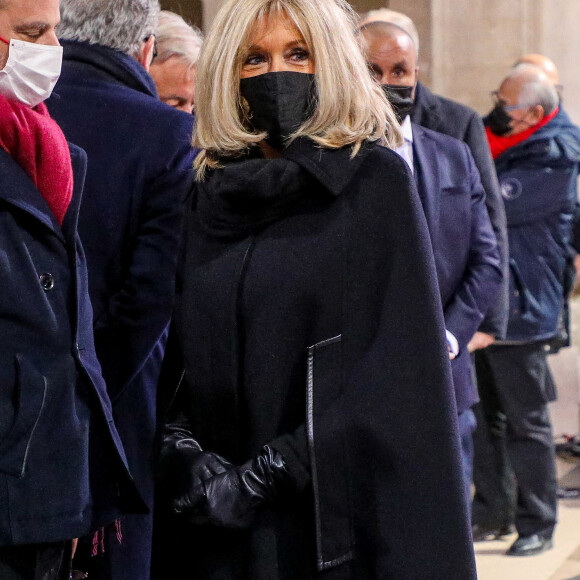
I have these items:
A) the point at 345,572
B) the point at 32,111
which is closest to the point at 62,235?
the point at 32,111

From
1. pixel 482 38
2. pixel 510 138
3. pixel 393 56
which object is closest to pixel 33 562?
pixel 393 56

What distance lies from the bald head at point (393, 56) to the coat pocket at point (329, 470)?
6.07 ft

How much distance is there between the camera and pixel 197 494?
2.03m

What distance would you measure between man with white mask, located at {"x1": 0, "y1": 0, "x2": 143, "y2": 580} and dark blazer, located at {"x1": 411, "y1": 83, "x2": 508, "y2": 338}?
6.28ft

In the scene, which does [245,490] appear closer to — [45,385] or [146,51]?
[45,385]

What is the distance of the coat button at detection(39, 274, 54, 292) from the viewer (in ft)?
7.06

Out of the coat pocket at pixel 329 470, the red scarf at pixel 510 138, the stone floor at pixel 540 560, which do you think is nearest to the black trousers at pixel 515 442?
the stone floor at pixel 540 560

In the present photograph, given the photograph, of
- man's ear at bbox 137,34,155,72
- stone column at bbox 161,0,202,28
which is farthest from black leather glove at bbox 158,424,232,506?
stone column at bbox 161,0,202,28

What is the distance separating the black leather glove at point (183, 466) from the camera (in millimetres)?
2064

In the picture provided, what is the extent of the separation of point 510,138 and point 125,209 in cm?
293

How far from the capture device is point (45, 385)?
2.10 metres

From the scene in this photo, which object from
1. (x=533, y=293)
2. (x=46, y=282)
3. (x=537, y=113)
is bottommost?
(x=533, y=293)

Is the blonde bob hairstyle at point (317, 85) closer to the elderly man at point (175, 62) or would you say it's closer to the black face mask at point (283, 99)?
the black face mask at point (283, 99)

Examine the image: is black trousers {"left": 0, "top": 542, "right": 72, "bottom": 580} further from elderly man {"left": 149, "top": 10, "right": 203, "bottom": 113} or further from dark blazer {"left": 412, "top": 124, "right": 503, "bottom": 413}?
elderly man {"left": 149, "top": 10, "right": 203, "bottom": 113}
